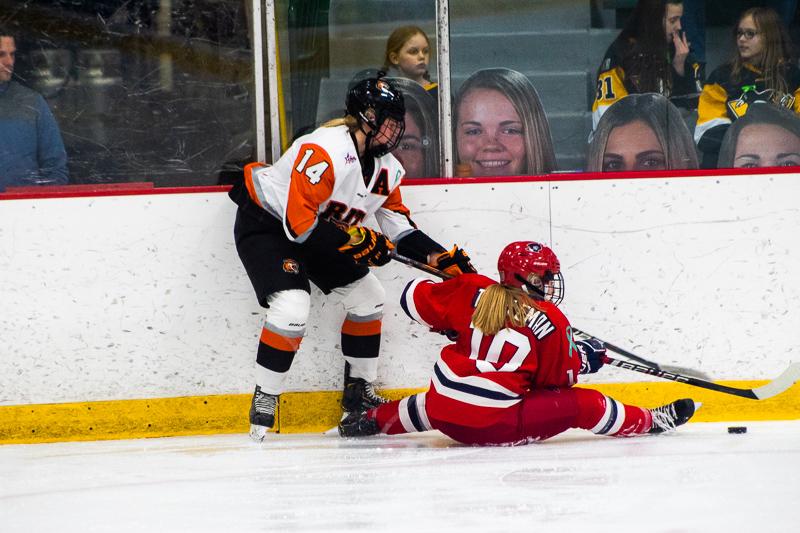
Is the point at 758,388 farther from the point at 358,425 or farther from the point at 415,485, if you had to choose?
the point at 415,485

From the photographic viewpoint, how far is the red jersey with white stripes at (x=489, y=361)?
120 inches

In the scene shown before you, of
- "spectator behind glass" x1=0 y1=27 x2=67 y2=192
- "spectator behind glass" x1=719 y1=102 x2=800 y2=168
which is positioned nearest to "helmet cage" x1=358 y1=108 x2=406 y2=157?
"spectator behind glass" x1=0 y1=27 x2=67 y2=192

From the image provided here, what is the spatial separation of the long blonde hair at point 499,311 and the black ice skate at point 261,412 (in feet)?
2.52

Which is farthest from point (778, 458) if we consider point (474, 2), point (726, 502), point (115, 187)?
point (115, 187)

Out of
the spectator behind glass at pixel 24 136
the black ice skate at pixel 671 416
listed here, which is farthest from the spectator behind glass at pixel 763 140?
the spectator behind glass at pixel 24 136

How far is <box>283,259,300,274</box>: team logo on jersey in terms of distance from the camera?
11.3ft

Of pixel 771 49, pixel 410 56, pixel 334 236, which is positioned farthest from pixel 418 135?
pixel 771 49

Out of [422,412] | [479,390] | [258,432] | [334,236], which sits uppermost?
[334,236]

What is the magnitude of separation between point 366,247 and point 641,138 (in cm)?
119

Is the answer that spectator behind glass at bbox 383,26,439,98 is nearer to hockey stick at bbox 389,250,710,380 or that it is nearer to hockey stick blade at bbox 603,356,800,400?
hockey stick at bbox 389,250,710,380

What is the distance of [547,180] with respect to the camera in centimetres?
377

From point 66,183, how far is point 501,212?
59.6 inches

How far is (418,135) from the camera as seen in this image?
3879 millimetres

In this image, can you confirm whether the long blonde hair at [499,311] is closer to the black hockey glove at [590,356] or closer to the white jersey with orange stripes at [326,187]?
the black hockey glove at [590,356]
